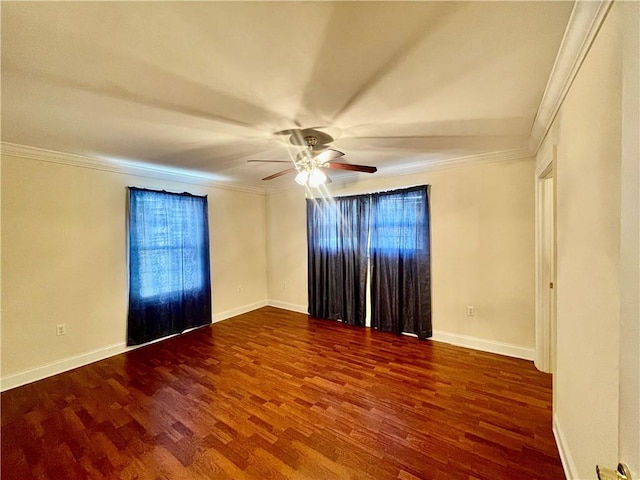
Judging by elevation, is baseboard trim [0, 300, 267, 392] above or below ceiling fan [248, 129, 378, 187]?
below

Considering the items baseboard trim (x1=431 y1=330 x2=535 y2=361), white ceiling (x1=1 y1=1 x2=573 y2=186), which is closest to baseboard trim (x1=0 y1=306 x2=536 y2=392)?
baseboard trim (x1=431 y1=330 x2=535 y2=361)

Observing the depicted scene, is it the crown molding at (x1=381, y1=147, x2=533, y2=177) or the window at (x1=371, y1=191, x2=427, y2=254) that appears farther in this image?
the window at (x1=371, y1=191, x2=427, y2=254)

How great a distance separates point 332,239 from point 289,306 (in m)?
1.66

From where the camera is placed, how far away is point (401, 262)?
369 centimetres

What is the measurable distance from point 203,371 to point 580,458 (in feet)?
9.93

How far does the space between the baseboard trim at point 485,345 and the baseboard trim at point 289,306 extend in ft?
7.37

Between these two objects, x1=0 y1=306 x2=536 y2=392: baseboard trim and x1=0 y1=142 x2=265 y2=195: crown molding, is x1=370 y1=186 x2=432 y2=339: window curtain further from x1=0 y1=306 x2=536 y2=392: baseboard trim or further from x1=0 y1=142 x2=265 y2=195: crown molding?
x1=0 y1=142 x2=265 y2=195: crown molding

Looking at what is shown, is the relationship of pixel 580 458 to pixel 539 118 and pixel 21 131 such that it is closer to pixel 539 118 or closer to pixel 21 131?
pixel 539 118

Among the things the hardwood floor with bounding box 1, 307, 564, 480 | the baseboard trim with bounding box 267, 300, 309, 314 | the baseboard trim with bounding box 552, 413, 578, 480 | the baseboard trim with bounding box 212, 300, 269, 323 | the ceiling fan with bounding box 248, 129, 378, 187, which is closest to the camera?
the baseboard trim with bounding box 552, 413, 578, 480

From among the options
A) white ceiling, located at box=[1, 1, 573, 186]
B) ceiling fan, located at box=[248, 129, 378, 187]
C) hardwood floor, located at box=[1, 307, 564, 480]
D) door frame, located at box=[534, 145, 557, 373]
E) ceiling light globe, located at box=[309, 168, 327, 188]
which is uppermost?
white ceiling, located at box=[1, 1, 573, 186]

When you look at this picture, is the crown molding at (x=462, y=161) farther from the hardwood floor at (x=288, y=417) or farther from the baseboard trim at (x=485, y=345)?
the hardwood floor at (x=288, y=417)

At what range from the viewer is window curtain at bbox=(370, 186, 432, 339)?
354cm

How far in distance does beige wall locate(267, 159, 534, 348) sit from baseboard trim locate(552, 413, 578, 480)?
133 centimetres

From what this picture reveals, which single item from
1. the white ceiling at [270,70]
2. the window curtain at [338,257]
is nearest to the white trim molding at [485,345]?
the window curtain at [338,257]
